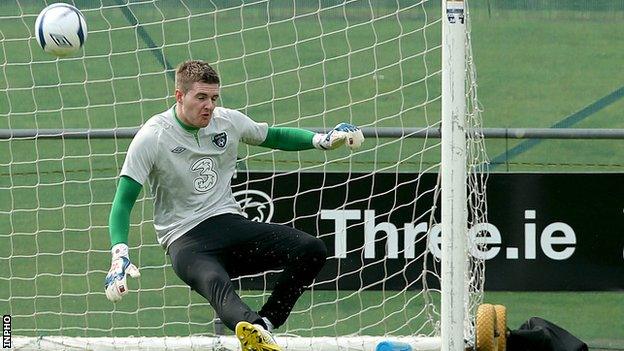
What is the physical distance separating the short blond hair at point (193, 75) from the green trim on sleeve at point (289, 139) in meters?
0.61

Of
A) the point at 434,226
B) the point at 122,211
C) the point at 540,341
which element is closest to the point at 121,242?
the point at 122,211

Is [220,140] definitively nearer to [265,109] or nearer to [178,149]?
[178,149]

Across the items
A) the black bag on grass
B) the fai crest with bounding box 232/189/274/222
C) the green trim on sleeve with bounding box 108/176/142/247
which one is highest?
the fai crest with bounding box 232/189/274/222

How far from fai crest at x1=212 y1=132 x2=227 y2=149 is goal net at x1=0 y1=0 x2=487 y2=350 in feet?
3.30

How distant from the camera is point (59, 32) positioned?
711 cm

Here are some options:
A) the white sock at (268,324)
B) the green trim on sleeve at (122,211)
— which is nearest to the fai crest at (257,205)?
the white sock at (268,324)

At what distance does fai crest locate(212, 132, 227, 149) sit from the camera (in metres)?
6.91

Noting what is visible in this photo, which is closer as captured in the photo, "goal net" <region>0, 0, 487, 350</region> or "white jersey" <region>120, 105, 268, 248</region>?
"white jersey" <region>120, 105, 268, 248</region>

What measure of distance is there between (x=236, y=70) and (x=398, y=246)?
266 centimetres

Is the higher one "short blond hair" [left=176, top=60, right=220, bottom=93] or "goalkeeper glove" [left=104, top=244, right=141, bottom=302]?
"short blond hair" [left=176, top=60, right=220, bottom=93]

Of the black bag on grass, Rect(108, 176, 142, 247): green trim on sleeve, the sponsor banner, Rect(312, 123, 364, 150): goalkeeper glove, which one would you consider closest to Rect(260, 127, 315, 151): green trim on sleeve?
Rect(312, 123, 364, 150): goalkeeper glove

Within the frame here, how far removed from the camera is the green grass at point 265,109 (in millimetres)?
9297

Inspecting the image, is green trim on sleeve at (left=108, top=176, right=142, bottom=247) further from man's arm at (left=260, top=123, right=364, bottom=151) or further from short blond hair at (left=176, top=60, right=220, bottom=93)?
man's arm at (left=260, top=123, right=364, bottom=151)

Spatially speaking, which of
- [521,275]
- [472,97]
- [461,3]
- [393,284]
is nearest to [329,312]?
[393,284]
